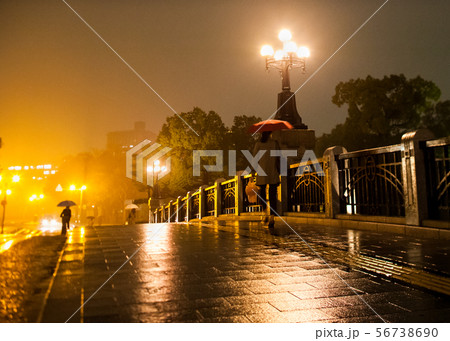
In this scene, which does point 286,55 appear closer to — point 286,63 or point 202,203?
point 286,63

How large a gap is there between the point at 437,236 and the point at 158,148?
3770 cm

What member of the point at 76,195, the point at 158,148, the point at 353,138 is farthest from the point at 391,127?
the point at 76,195

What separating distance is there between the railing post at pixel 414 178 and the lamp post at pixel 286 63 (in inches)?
348

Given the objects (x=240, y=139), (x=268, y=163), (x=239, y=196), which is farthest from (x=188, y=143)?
(x=268, y=163)

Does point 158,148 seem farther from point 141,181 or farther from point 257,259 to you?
point 257,259

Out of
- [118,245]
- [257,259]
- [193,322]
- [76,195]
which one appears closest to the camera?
[193,322]

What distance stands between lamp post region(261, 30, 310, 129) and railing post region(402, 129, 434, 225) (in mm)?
8846

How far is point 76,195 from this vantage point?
69.2 meters

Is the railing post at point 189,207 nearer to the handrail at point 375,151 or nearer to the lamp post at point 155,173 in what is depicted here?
the lamp post at point 155,173

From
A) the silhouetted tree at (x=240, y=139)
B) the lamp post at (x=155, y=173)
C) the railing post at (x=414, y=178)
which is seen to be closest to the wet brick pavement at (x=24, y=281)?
the railing post at (x=414, y=178)

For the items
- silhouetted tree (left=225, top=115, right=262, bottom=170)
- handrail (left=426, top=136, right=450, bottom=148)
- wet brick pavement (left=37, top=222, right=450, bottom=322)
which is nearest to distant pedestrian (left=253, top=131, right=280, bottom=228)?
handrail (left=426, top=136, right=450, bottom=148)

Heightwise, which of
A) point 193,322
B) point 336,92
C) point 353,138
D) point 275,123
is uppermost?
point 336,92

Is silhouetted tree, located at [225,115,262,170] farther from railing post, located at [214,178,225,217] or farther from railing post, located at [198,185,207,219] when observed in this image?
railing post, located at [214,178,225,217]

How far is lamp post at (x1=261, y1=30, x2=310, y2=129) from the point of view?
16641 millimetres
